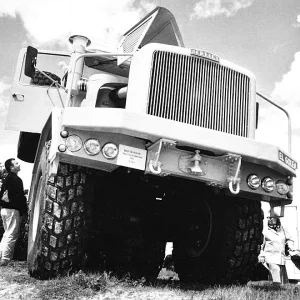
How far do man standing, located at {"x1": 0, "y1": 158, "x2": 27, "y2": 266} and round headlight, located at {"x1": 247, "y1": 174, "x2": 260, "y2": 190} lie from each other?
352cm

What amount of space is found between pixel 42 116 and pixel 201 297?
3.54 m

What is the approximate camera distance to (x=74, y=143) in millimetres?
4152

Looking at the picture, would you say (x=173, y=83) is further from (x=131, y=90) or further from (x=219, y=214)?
(x=219, y=214)

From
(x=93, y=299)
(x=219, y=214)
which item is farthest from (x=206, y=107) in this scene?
(x=93, y=299)

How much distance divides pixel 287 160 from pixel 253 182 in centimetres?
46

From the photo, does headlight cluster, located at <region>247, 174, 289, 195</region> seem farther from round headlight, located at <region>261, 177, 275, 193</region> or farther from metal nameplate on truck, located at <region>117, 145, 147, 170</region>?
metal nameplate on truck, located at <region>117, 145, 147, 170</region>

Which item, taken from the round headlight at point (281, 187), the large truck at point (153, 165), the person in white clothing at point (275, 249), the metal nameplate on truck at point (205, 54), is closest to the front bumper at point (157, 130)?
the large truck at point (153, 165)

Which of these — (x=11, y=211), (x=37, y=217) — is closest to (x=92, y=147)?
(x=37, y=217)

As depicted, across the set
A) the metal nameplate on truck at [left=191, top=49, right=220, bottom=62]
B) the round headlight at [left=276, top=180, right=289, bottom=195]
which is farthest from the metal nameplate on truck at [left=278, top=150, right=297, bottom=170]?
the metal nameplate on truck at [left=191, top=49, right=220, bottom=62]

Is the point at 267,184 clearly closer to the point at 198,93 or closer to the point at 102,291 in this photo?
the point at 198,93

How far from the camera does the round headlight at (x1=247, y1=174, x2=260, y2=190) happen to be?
462 centimetres

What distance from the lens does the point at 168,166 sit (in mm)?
4293

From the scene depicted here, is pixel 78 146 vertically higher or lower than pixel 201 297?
higher

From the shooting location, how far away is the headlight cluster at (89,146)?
4134mm
